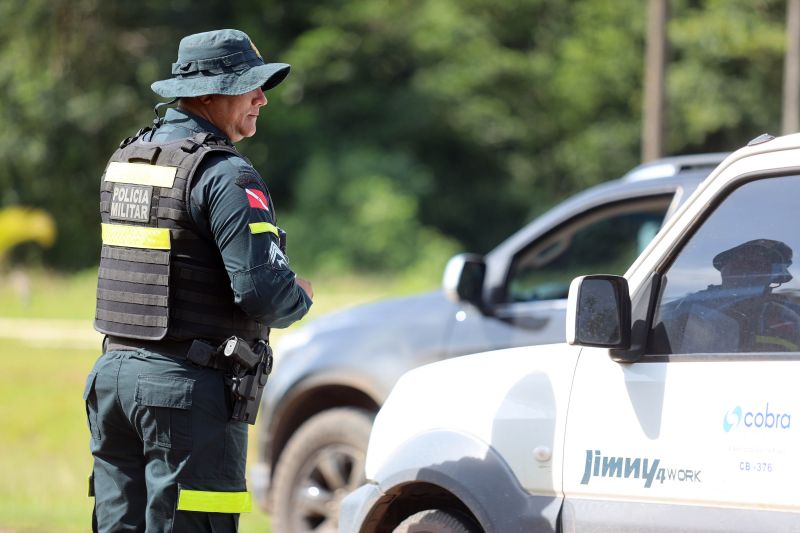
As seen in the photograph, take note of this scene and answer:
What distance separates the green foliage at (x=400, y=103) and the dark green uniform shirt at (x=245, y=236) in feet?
92.4

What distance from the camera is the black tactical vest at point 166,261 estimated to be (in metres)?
3.73

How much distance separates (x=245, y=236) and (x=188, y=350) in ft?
1.26

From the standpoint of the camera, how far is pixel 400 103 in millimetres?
38906

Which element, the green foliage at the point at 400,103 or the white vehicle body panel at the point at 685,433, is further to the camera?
the green foliage at the point at 400,103

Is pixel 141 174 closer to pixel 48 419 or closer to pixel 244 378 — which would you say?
pixel 244 378

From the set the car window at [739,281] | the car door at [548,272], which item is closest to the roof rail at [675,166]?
the car door at [548,272]

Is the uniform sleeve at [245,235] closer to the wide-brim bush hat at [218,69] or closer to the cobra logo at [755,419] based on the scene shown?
the wide-brim bush hat at [218,69]

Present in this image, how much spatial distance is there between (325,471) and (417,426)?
2.52 meters

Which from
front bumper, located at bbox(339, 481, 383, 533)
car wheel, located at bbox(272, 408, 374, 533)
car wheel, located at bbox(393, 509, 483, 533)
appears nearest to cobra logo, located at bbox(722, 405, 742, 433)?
car wheel, located at bbox(393, 509, 483, 533)

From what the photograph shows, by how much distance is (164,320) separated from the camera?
3.72 m

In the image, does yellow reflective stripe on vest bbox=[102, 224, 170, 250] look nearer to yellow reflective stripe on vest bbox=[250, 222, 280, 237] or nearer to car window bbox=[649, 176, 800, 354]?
yellow reflective stripe on vest bbox=[250, 222, 280, 237]

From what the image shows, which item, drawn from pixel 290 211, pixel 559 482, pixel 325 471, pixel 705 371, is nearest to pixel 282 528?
pixel 325 471

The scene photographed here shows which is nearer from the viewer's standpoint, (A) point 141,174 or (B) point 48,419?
(A) point 141,174

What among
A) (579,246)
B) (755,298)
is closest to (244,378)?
(755,298)
